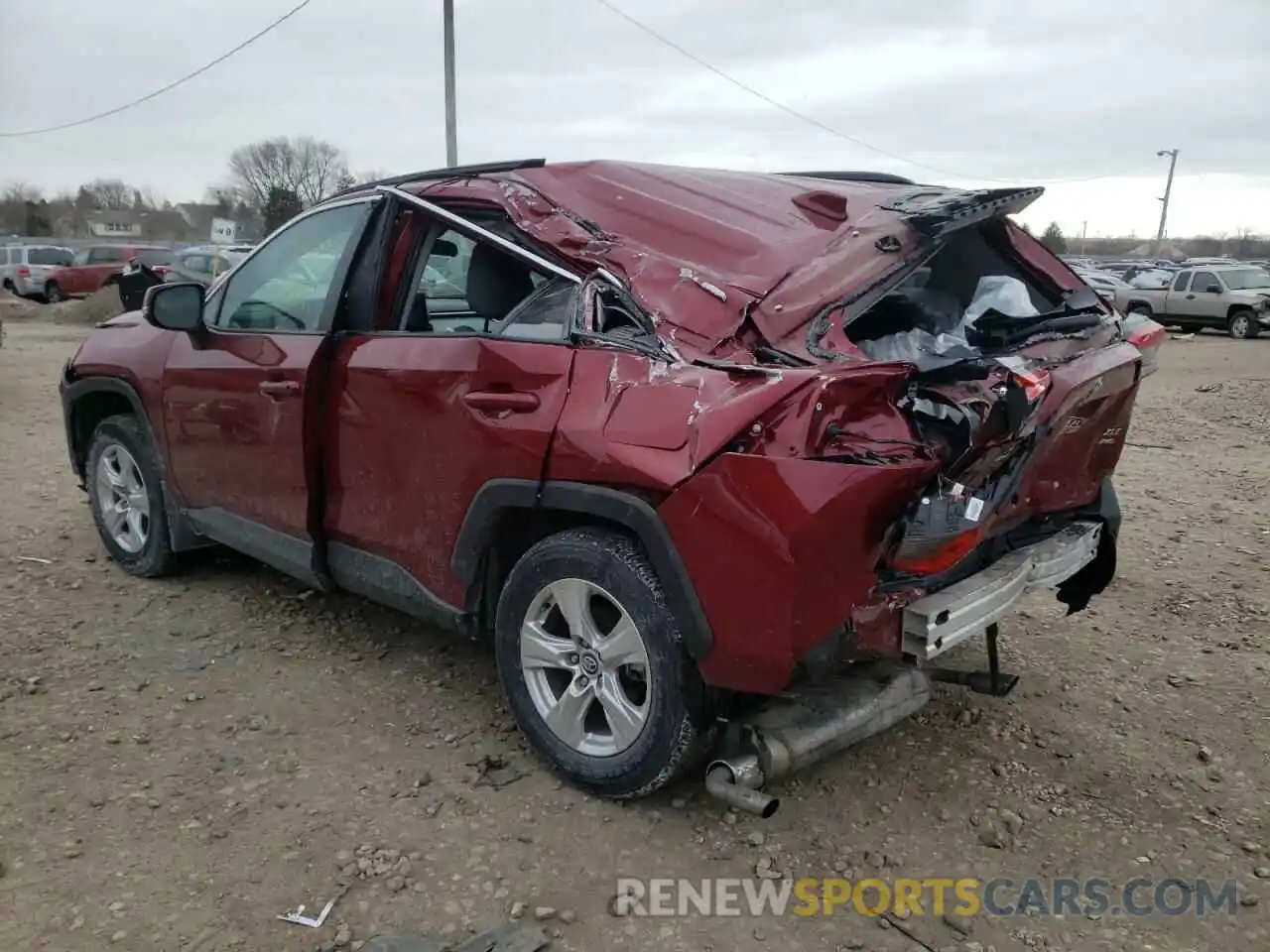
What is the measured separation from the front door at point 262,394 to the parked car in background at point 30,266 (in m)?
25.9

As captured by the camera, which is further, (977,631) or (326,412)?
(326,412)

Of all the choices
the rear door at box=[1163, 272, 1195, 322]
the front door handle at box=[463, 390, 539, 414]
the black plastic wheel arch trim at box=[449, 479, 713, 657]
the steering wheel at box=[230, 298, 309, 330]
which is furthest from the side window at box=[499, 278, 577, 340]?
the rear door at box=[1163, 272, 1195, 322]

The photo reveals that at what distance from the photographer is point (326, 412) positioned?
3580 millimetres

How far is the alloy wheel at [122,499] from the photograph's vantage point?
4758 millimetres

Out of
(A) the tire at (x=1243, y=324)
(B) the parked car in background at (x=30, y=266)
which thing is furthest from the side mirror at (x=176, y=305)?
(B) the parked car in background at (x=30, y=266)

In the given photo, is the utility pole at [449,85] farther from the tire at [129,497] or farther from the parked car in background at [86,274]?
the tire at [129,497]

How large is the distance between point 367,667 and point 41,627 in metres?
1.48

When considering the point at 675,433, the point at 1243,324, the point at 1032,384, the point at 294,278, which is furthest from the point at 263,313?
the point at 1243,324

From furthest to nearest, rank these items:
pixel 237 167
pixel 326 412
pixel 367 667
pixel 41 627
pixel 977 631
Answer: pixel 237 167 < pixel 41 627 < pixel 367 667 < pixel 326 412 < pixel 977 631

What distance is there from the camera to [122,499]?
489 cm

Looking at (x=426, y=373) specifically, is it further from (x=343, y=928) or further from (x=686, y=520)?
(x=343, y=928)

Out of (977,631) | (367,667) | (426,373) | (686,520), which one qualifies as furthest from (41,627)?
(977,631)

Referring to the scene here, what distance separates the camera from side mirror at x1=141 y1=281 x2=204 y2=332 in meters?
4.04

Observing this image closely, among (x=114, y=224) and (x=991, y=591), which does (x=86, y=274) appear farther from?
(x=114, y=224)
